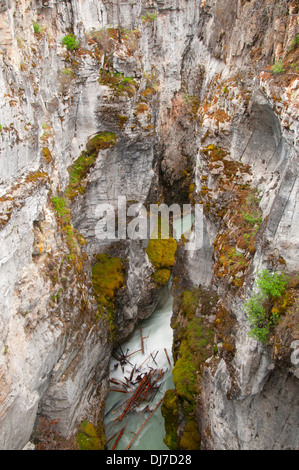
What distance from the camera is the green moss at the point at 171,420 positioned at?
33.3 ft

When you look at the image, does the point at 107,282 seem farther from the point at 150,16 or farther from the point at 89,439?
the point at 150,16

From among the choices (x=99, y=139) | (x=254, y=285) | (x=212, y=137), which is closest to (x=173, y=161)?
(x=99, y=139)

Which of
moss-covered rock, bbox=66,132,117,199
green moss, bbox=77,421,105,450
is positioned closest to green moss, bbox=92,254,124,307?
moss-covered rock, bbox=66,132,117,199

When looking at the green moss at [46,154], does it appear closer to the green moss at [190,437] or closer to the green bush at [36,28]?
the green bush at [36,28]

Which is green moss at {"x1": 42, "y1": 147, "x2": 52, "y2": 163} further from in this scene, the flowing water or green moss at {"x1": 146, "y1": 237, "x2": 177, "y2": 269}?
the flowing water

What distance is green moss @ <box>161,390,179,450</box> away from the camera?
1016 centimetres

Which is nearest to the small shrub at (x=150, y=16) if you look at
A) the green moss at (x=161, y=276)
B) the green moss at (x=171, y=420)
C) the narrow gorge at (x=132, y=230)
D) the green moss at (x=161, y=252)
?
the narrow gorge at (x=132, y=230)

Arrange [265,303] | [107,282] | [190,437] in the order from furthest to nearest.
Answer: [107,282], [190,437], [265,303]

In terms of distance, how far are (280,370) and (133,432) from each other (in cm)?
684

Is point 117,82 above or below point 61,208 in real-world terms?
above

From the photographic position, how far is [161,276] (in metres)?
15.6

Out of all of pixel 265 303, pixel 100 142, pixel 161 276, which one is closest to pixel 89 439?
pixel 265 303

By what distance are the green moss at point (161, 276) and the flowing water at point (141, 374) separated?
2167 mm

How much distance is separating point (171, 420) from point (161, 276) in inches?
257
